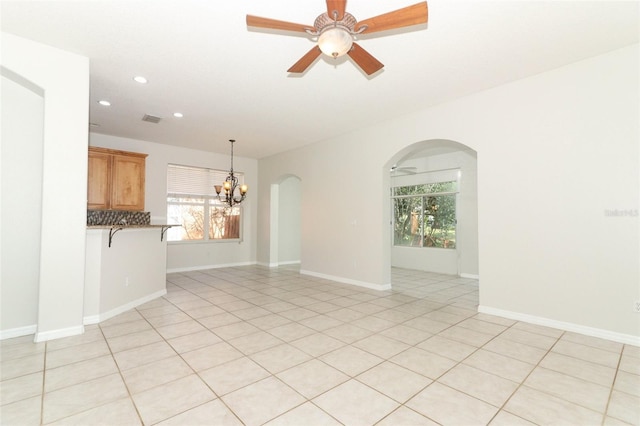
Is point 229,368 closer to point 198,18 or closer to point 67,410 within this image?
point 67,410

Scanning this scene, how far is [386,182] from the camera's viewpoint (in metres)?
5.41

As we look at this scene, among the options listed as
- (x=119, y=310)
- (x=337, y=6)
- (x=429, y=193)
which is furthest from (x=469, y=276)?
(x=119, y=310)

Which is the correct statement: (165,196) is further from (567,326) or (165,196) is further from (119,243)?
(567,326)

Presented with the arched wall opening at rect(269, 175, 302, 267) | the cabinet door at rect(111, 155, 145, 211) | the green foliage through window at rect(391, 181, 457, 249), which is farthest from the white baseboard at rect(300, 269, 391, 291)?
the cabinet door at rect(111, 155, 145, 211)

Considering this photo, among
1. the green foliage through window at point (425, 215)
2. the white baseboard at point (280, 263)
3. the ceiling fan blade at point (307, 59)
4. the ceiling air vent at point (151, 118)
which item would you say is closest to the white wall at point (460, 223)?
the green foliage through window at point (425, 215)

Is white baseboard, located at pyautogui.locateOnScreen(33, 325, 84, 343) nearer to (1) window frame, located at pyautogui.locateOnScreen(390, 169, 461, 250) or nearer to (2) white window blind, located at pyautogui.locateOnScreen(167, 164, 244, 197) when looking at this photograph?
(2) white window blind, located at pyautogui.locateOnScreen(167, 164, 244, 197)

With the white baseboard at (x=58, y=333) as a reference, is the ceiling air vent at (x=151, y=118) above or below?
above

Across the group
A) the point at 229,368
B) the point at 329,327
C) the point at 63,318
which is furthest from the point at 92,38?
the point at 329,327

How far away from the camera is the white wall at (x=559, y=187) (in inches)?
120

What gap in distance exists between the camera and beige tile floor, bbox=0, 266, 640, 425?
1894 mm

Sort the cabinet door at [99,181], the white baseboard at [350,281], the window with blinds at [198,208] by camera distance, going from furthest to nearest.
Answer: the window with blinds at [198,208]
the cabinet door at [99,181]
the white baseboard at [350,281]

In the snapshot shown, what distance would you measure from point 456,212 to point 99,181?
7.39m

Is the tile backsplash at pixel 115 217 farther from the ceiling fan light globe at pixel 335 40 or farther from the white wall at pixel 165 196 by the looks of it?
the ceiling fan light globe at pixel 335 40

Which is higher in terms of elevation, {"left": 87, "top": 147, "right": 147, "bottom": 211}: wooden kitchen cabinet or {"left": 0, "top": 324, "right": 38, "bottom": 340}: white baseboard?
{"left": 87, "top": 147, "right": 147, "bottom": 211}: wooden kitchen cabinet
